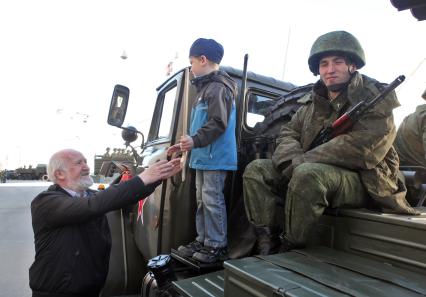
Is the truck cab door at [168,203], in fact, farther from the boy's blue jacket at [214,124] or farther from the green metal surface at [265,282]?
the green metal surface at [265,282]

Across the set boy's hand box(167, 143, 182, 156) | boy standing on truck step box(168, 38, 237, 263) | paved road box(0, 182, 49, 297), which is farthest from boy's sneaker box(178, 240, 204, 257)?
paved road box(0, 182, 49, 297)

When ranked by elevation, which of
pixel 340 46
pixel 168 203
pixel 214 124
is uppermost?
pixel 340 46

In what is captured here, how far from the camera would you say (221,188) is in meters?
2.42

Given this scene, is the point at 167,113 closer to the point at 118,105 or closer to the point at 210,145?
the point at 118,105

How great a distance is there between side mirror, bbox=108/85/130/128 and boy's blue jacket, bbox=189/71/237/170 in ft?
3.72

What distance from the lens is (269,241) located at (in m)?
2.19

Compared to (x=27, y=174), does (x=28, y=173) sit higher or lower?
higher

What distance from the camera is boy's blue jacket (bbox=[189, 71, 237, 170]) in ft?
7.74

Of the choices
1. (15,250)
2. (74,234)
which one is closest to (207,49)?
(74,234)

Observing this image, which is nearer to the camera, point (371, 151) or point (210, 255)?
point (371, 151)

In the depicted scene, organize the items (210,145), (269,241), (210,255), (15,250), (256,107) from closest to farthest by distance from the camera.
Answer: (269,241), (210,255), (210,145), (256,107), (15,250)

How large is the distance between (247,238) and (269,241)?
22 centimetres

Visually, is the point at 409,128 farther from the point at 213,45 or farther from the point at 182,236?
the point at 182,236

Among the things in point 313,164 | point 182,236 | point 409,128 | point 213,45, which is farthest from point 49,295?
point 409,128
